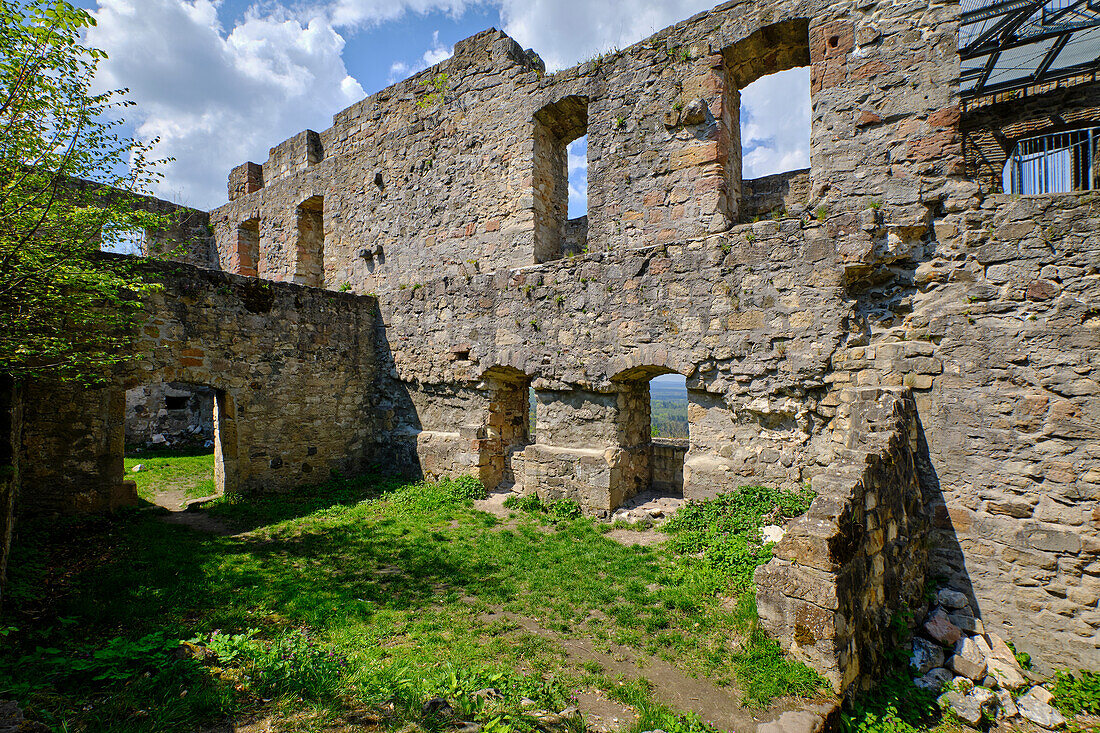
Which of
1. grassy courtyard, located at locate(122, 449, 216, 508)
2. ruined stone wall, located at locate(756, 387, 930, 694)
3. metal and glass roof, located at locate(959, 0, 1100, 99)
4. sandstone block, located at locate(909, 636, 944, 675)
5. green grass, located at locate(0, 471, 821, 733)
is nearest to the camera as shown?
green grass, located at locate(0, 471, 821, 733)

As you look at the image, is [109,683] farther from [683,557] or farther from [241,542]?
[683,557]

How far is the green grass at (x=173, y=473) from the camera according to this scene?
31.0ft

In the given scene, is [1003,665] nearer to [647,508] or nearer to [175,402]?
[647,508]

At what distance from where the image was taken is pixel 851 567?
3.84 meters

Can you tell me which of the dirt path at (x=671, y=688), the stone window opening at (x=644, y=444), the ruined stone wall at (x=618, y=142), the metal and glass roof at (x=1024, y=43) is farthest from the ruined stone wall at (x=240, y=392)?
the metal and glass roof at (x=1024, y=43)

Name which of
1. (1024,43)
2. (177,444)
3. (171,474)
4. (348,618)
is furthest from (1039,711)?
(177,444)

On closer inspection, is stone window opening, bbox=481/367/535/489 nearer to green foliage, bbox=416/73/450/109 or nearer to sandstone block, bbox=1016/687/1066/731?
green foliage, bbox=416/73/450/109

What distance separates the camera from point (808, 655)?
143 inches

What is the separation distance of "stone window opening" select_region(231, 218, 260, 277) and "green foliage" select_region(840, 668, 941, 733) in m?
16.4

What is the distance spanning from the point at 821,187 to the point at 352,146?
408 inches

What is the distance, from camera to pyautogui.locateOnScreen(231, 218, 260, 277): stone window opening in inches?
591

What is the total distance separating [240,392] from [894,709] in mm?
9587

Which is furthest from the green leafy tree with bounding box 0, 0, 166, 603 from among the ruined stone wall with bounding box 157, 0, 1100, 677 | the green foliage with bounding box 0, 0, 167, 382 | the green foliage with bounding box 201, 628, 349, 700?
the ruined stone wall with bounding box 157, 0, 1100, 677

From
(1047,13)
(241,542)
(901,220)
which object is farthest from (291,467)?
(1047,13)
